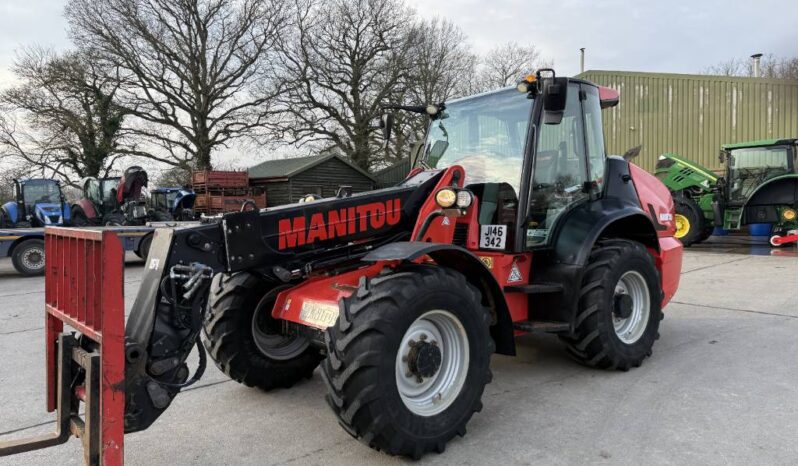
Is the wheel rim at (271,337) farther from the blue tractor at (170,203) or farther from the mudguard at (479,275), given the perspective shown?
the blue tractor at (170,203)

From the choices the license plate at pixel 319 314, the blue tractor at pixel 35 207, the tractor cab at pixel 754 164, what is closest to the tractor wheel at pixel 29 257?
the blue tractor at pixel 35 207

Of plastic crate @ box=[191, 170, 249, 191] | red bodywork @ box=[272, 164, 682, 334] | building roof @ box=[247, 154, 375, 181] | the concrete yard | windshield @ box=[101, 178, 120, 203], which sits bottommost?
the concrete yard

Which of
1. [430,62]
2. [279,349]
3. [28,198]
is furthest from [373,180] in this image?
[279,349]

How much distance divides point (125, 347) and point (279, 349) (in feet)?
5.49

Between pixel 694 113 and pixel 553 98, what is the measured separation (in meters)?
18.2

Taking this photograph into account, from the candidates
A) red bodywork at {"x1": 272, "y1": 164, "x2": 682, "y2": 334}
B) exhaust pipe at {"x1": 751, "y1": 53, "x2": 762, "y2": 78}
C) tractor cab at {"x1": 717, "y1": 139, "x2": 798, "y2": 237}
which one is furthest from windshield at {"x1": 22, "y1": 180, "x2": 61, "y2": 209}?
exhaust pipe at {"x1": 751, "y1": 53, "x2": 762, "y2": 78}

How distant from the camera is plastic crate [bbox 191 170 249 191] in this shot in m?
28.0

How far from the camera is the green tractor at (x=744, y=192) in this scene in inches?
A: 560

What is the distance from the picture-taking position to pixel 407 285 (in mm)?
3078

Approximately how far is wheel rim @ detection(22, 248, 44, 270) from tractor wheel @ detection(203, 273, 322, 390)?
1124cm

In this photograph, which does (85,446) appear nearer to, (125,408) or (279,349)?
(125,408)

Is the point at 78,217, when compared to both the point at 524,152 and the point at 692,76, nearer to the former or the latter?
the point at 524,152

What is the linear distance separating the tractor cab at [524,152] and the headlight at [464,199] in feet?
2.28

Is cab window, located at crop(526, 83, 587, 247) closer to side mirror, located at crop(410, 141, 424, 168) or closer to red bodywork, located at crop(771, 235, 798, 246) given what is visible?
side mirror, located at crop(410, 141, 424, 168)
